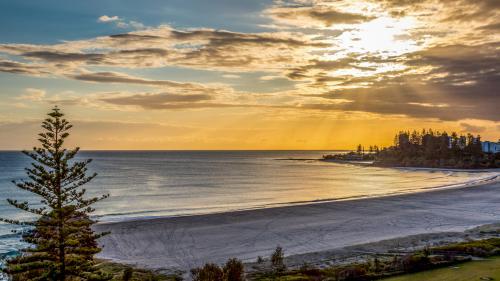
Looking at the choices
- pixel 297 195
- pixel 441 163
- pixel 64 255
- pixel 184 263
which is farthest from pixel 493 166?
pixel 64 255

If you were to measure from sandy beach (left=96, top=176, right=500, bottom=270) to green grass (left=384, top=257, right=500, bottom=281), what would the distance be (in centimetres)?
1131

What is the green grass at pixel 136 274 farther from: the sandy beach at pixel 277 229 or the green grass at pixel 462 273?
the green grass at pixel 462 273

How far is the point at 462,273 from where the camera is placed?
2158cm

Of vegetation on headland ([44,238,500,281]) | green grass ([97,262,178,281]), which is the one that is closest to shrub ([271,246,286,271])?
vegetation on headland ([44,238,500,281])

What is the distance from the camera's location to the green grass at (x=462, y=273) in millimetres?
20656

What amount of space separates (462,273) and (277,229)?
23.1 m

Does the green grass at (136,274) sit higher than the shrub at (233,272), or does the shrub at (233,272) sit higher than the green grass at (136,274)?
the shrub at (233,272)

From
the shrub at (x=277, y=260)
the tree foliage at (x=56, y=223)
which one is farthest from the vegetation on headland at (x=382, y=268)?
the tree foliage at (x=56, y=223)

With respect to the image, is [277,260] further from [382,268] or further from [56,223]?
[56,223]

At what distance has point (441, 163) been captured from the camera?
184250 millimetres

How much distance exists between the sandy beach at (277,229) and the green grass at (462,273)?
11.3 m

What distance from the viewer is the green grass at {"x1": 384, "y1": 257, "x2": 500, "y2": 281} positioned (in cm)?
2066

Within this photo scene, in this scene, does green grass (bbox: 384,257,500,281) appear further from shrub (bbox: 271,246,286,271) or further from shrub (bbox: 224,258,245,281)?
shrub (bbox: 224,258,245,281)

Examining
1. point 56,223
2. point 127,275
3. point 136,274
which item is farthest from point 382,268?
point 56,223
